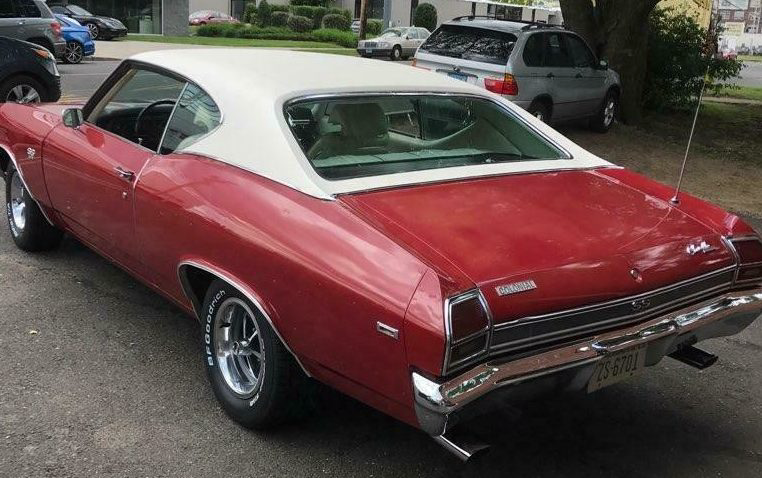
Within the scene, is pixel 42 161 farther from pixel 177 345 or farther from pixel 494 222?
pixel 494 222

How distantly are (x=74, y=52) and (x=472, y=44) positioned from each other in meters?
13.4

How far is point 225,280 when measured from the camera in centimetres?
→ 330

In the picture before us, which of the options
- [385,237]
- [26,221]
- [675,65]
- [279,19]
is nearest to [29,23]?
[26,221]

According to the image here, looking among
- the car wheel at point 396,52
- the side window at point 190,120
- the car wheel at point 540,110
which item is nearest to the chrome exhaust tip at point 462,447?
the side window at point 190,120

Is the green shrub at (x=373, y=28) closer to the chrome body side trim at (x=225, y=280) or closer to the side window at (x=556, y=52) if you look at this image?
the side window at (x=556, y=52)

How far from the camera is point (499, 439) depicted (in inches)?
138

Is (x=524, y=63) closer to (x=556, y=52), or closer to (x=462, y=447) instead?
(x=556, y=52)

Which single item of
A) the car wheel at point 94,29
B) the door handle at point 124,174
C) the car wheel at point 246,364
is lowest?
the car wheel at point 246,364

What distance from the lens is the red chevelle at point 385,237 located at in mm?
2701

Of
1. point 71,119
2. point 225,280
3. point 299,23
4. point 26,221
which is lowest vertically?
point 26,221

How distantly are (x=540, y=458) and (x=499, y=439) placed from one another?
0.69 ft

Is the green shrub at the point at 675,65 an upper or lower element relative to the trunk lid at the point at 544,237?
upper

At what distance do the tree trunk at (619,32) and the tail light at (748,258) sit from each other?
34.8ft

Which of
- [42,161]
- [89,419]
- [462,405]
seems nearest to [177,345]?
[89,419]
